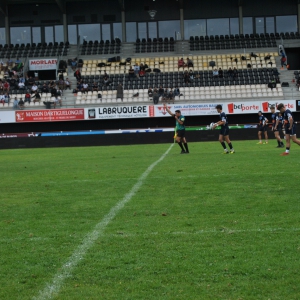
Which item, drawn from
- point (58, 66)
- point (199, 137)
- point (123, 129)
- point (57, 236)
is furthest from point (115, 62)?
point (57, 236)

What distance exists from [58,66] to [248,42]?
17439 millimetres

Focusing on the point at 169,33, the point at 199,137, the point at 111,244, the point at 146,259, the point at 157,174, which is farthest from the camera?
the point at 169,33

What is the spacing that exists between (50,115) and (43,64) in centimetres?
934

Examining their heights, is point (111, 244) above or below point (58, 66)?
below

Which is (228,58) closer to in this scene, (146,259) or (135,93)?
(135,93)

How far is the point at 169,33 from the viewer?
52625 millimetres

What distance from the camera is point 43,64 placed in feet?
161

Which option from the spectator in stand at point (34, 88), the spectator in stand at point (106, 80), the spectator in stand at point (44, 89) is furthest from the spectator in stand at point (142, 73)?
the spectator in stand at point (34, 88)

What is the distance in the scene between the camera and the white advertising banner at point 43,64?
49.1m

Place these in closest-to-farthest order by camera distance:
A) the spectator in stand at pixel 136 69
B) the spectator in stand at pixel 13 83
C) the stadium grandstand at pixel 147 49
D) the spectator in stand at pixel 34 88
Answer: the spectator in stand at pixel 34 88, the stadium grandstand at pixel 147 49, the spectator in stand at pixel 13 83, the spectator in stand at pixel 136 69

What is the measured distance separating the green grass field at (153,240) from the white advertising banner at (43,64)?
39.0m

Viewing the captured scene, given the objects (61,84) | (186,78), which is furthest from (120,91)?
(186,78)

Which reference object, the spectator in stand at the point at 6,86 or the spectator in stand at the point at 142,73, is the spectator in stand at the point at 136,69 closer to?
the spectator in stand at the point at 142,73

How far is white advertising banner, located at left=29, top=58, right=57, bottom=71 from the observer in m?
49.1
